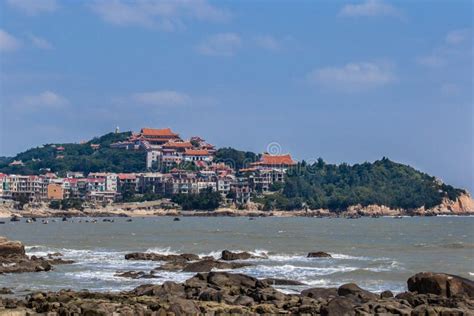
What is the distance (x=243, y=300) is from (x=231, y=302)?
14.4 inches

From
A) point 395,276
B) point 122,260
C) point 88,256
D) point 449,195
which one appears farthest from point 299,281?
point 449,195

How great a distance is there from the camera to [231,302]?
23.9 m

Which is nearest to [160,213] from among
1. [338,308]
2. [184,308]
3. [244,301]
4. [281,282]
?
[281,282]

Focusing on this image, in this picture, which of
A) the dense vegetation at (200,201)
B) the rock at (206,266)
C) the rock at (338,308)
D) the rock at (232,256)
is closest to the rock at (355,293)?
the rock at (338,308)

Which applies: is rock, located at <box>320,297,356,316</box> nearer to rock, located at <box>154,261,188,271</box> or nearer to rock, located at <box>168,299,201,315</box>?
rock, located at <box>168,299,201,315</box>

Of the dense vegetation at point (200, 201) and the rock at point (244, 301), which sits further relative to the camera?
the dense vegetation at point (200, 201)

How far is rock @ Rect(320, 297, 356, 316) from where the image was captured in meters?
21.0

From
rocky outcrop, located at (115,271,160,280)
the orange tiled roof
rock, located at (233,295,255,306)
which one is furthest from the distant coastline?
rock, located at (233,295,255,306)

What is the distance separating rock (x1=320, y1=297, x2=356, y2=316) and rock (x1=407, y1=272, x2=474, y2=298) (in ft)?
17.4

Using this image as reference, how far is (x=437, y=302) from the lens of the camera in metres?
23.7

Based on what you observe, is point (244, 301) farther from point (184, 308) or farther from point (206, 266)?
point (206, 266)

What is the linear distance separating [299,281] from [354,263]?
426 inches

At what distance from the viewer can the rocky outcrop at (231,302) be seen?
21188 mm

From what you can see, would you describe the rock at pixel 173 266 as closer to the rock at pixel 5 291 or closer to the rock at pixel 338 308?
the rock at pixel 5 291
